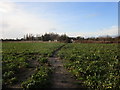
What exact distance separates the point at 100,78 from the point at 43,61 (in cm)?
609

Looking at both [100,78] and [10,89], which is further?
[100,78]

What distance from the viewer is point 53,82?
22.5 feet

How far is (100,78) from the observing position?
21.7ft

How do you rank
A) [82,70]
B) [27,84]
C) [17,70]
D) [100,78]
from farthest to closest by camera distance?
1. [17,70]
2. [82,70]
3. [100,78]
4. [27,84]

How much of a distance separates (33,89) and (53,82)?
1314 mm

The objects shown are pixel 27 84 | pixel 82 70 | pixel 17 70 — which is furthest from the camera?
pixel 17 70

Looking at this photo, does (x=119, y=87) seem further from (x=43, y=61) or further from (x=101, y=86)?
(x=43, y=61)

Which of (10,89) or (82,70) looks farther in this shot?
(82,70)

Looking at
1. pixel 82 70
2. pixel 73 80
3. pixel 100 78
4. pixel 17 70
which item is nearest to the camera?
pixel 100 78

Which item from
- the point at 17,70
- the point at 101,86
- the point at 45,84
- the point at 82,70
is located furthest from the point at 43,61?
the point at 101,86

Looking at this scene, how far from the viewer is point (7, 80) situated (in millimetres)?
6836

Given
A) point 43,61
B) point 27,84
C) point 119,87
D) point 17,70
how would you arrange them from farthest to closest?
point 43,61, point 17,70, point 27,84, point 119,87

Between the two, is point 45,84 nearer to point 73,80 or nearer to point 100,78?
point 73,80

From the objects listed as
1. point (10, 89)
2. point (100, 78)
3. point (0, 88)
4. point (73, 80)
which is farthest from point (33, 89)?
point (100, 78)
